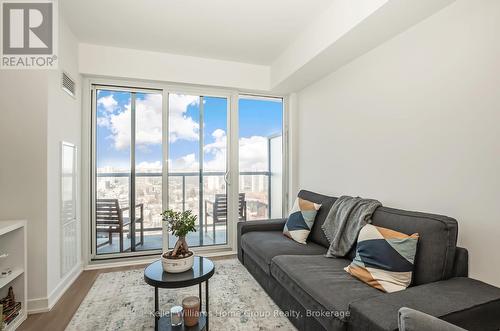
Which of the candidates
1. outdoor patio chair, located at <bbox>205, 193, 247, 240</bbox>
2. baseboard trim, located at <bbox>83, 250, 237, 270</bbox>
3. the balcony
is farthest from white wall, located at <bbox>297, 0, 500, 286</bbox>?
baseboard trim, located at <bbox>83, 250, 237, 270</bbox>

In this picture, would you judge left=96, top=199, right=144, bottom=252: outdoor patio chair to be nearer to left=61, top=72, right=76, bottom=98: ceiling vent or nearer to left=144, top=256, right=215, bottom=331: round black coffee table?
left=61, top=72, right=76, bottom=98: ceiling vent

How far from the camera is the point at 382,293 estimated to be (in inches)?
64.4

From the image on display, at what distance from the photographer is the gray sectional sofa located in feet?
4.32

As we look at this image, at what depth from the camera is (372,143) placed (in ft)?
8.44

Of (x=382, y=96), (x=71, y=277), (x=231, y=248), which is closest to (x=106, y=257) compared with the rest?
(x=71, y=277)

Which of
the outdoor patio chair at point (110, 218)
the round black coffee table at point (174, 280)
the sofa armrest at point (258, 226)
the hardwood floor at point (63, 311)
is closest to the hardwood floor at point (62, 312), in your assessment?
the hardwood floor at point (63, 311)

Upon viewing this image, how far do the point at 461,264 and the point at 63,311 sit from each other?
3.08 m

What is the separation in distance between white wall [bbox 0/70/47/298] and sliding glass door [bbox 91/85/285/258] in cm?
111

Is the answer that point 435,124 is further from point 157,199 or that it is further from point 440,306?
point 157,199

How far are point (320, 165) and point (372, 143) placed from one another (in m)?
0.94

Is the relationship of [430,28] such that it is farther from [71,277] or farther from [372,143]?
[71,277]

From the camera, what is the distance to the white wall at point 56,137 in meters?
2.37

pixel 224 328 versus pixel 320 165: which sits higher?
pixel 320 165

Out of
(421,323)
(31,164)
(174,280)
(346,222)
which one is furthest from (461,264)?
(31,164)
